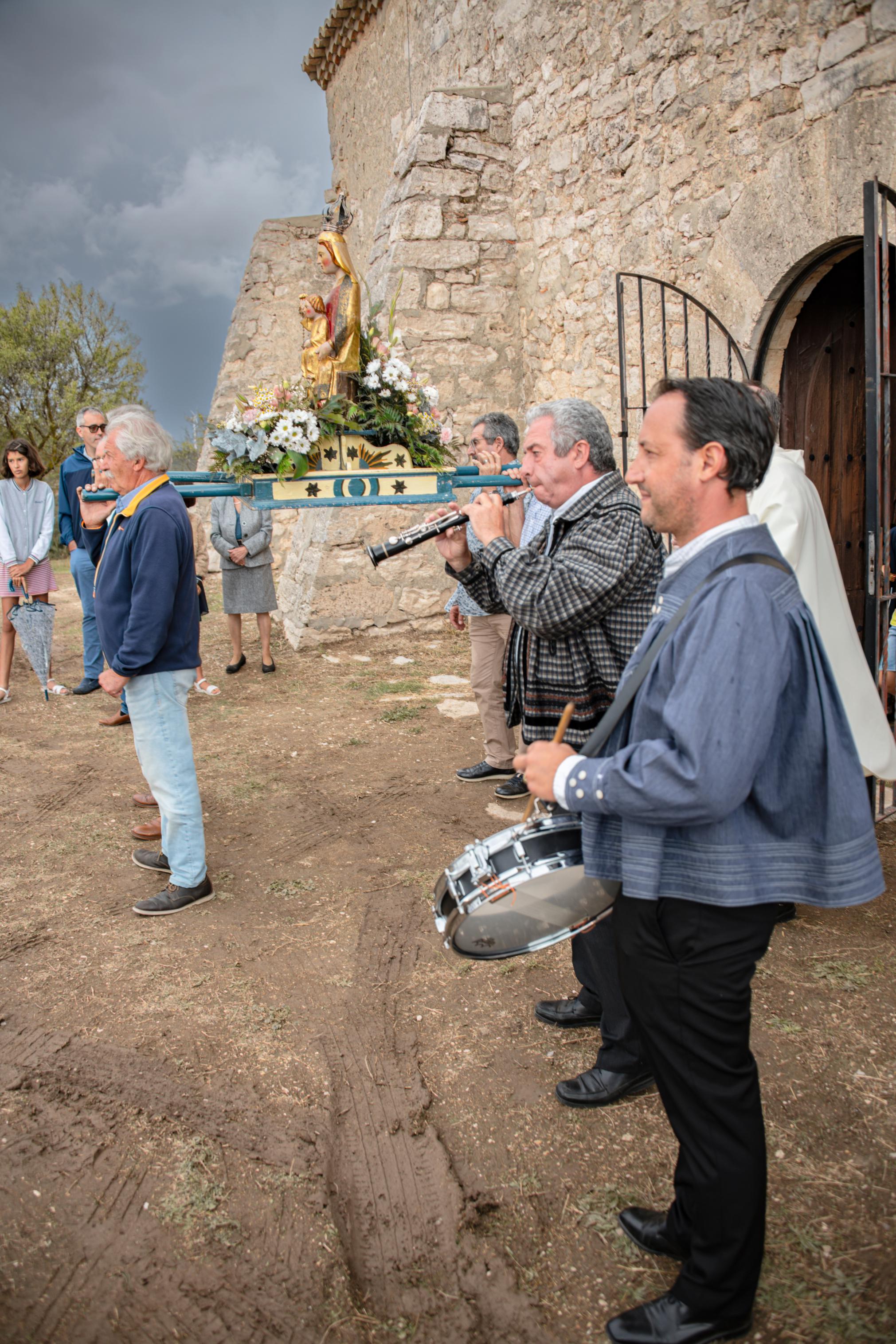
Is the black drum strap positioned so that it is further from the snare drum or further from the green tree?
the green tree

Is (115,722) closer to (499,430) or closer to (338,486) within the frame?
(338,486)

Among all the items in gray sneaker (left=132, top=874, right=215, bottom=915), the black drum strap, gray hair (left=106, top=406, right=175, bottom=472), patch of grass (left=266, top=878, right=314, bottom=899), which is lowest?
patch of grass (left=266, top=878, right=314, bottom=899)

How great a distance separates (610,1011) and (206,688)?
4.98 meters

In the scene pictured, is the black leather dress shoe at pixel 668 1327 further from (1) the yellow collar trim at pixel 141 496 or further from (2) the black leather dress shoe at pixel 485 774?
(2) the black leather dress shoe at pixel 485 774

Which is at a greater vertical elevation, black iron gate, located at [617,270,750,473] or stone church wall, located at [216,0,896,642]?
stone church wall, located at [216,0,896,642]

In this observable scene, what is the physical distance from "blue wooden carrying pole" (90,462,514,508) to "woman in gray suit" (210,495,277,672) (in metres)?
3.13

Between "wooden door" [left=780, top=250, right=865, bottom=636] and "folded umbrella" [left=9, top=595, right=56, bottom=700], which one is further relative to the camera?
"folded umbrella" [left=9, top=595, right=56, bottom=700]

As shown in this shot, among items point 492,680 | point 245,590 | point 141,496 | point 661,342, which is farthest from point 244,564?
point 141,496

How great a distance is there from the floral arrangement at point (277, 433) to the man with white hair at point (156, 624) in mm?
339

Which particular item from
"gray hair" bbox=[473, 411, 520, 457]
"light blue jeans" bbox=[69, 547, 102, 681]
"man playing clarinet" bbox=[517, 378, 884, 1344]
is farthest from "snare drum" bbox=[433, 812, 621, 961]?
"light blue jeans" bbox=[69, 547, 102, 681]

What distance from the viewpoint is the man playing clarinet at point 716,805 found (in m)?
1.45

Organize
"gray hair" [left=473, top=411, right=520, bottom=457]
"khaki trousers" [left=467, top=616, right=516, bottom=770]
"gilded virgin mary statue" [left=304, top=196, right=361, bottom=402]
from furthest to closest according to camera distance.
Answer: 1. "khaki trousers" [left=467, top=616, right=516, bottom=770]
2. "gray hair" [left=473, top=411, right=520, bottom=457]
3. "gilded virgin mary statue" [left=304, top=196, right=361, bottom=402]

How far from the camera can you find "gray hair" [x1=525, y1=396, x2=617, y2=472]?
99.7 inches

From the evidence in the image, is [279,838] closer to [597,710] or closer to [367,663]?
[597,710]
